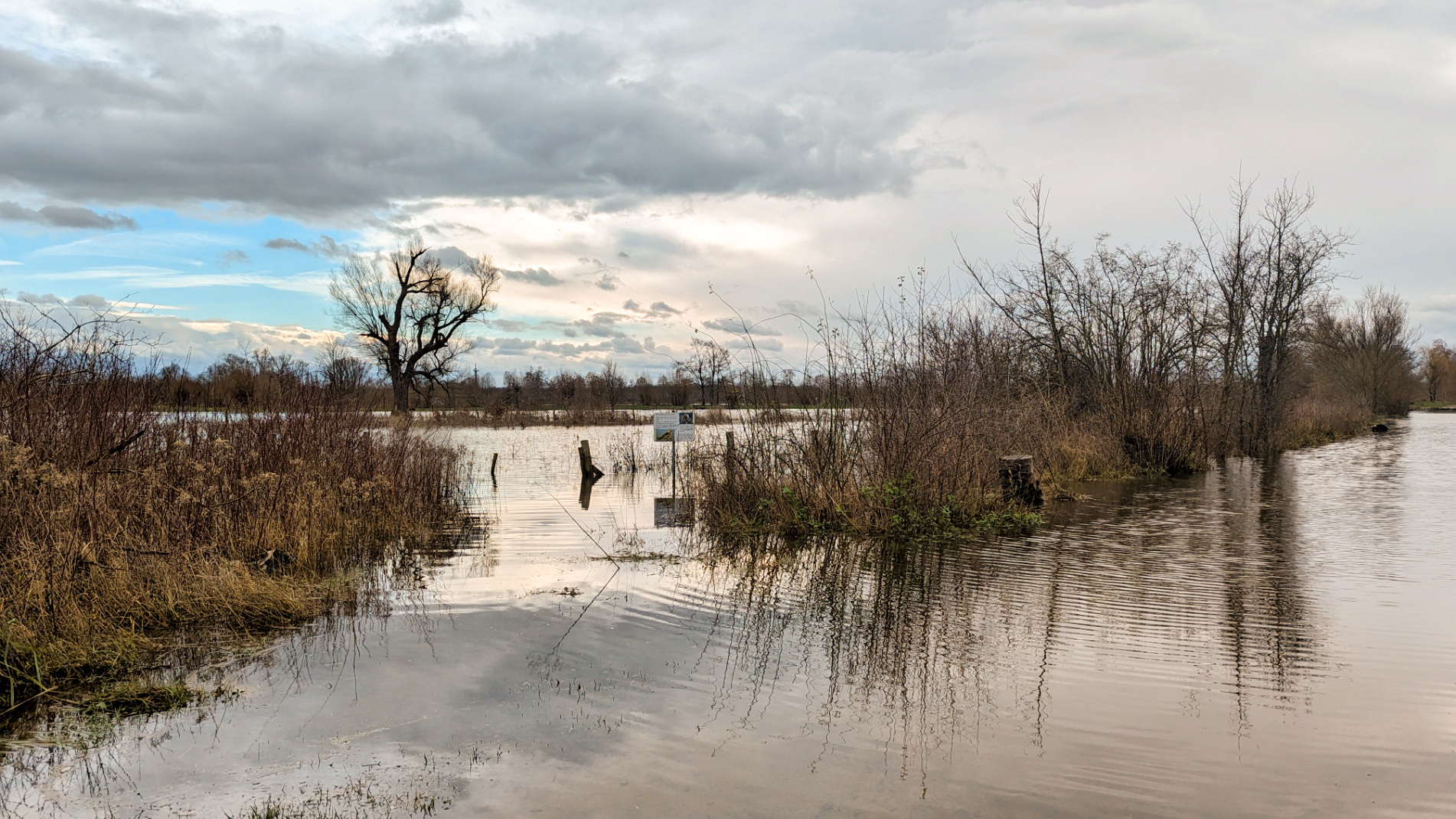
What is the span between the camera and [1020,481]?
47.1 feet

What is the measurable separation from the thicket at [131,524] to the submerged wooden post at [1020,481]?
9.09m

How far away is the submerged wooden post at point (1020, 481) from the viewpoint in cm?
1429

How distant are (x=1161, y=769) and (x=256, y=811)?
4.13 m

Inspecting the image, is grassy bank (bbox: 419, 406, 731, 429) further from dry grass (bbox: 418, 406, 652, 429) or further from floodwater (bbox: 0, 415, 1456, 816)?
floodwater (bbox: 0, 415, 1456, 816)

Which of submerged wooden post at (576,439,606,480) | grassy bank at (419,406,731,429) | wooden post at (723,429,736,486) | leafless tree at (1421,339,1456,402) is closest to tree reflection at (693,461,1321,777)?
wooden post at (723,429,736,486)

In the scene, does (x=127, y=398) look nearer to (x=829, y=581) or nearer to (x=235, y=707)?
(x=235, y=707)

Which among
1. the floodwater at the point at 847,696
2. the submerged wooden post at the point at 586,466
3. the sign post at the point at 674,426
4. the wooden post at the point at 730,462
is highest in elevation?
the sign post at the point at 674,426

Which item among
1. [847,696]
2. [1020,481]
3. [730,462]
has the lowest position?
[847,696]

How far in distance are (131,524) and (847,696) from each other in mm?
6497

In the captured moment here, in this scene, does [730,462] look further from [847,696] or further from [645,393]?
[645,393]

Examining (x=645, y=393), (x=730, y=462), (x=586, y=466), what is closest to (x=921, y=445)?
(x=730, y=462)

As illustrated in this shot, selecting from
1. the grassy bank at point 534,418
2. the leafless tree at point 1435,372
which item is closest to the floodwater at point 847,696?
the grassy bank at point 534,418

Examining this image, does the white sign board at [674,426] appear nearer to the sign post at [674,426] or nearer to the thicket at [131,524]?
the sign post at [674,426]

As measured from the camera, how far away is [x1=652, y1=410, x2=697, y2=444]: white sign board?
1827 centimetres
